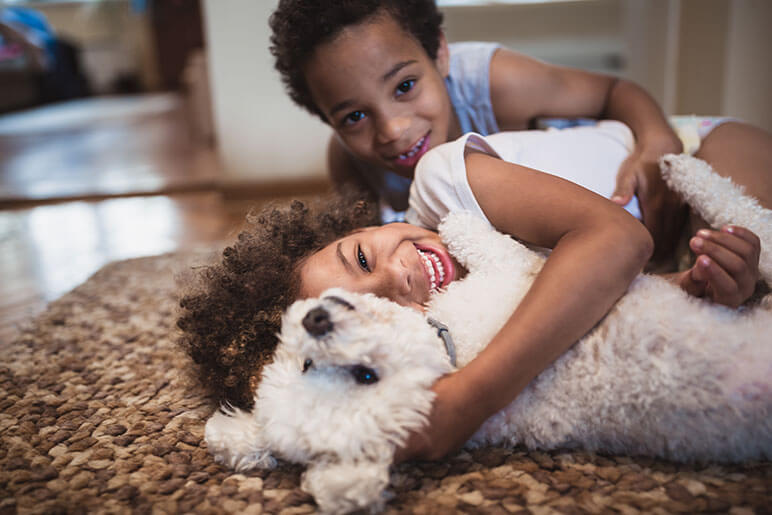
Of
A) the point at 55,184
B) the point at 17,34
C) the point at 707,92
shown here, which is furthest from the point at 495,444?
the point at 17,34

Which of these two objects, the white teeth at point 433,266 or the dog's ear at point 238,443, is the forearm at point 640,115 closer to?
the white teeth at point 433,266

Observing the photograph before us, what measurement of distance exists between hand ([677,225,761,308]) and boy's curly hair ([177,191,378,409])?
1.60 feet

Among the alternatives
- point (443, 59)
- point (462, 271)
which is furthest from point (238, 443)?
point (443, 59)

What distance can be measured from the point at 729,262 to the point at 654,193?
0.38 meters

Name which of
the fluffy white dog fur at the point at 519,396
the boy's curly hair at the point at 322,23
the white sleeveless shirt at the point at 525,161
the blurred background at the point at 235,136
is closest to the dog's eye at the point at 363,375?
the fluffy white dog fur at the point at 519,396

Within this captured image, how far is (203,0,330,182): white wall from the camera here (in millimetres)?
2201

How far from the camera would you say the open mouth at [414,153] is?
44.9 inches

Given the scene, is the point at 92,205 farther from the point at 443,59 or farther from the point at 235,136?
the point at 443,59

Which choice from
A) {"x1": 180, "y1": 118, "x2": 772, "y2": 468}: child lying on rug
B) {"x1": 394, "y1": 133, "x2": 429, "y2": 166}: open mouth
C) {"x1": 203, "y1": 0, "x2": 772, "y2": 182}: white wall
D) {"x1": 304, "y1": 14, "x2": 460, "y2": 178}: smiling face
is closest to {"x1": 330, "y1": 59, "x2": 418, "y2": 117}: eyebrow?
{"x1": 304, "y1": 14, "x2": 460, "y2": 178}: smiling face

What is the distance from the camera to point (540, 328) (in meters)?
0.63

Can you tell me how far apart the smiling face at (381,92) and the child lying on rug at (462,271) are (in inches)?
8.1

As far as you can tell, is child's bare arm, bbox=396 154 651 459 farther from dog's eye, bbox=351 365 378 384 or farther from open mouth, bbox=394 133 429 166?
open mouth, bbox=394 133 429 166

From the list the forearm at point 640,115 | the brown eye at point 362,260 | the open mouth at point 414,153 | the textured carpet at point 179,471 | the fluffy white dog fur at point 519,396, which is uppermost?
the forearm at point 640,115

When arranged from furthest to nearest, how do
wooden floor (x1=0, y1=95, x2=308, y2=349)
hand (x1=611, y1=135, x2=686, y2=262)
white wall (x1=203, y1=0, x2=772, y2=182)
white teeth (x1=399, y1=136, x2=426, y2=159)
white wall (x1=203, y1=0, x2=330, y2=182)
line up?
white wall (x1=203, y1=0, x2=330, y2=182), white wall (x1=203, y1=0, x2=772, y2=182), wooden floor (x1=0, y1=95, x2=308, y2=349), white teeth (x1=399, y1=136, x2=426, y2=159), hand (x1=611, y1=135, x2=686, y2=262)
